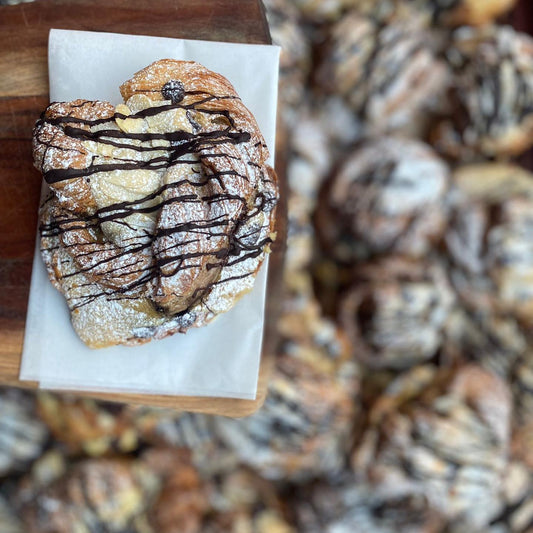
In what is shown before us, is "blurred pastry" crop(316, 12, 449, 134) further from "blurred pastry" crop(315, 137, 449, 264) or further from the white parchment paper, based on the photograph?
the white parchment paper

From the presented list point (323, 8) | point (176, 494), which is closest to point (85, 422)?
point (176, 494)

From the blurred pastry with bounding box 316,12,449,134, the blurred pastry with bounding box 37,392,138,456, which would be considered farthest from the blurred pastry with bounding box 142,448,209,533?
the blurred pastry with bounding box 316,12,449,134

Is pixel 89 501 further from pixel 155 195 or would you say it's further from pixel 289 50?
pixel 289 50

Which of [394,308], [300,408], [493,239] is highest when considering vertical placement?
[493,239]

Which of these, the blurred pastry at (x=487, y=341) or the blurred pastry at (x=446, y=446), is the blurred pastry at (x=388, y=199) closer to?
the blurred pastry at (x=487, y=341)

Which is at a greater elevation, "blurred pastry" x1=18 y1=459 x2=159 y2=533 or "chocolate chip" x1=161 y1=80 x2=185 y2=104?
"chocolate chip" x1=161 y1=80 x2=185 y2=104

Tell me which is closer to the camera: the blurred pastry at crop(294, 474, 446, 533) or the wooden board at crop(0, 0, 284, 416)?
the wooden board at crop(0, 0, 284, 416)

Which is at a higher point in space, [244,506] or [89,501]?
[89,501]
